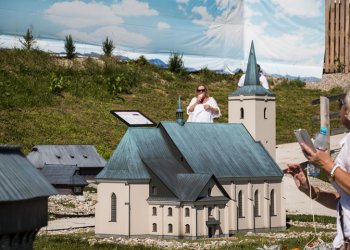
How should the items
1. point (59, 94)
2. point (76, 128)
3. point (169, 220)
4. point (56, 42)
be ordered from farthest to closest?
1. point (56, 42)
2. point (59, 94)
3. point (76, 128)
4. point (169, 220)

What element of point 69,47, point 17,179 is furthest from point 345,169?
point 69,47

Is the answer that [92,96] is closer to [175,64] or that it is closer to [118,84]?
[118,84]

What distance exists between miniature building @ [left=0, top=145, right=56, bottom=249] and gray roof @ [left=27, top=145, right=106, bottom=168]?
77.3 ft

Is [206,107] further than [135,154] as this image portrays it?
Yes

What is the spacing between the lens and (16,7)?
49.8 m

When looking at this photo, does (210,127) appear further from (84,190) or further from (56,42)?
(56,42)

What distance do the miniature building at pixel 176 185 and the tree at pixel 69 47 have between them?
64.0 ft

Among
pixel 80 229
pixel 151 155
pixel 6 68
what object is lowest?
pixel 80 229

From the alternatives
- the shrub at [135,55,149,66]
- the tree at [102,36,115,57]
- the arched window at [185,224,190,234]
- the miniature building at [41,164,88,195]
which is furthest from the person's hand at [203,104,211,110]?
the shrub at [135,55,149,66]

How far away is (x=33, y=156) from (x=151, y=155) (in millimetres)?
6853

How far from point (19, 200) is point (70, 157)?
25.9 m

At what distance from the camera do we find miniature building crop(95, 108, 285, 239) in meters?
31.0

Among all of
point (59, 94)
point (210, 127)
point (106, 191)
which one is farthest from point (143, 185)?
point (59, 94)

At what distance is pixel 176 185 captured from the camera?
31.2 m
